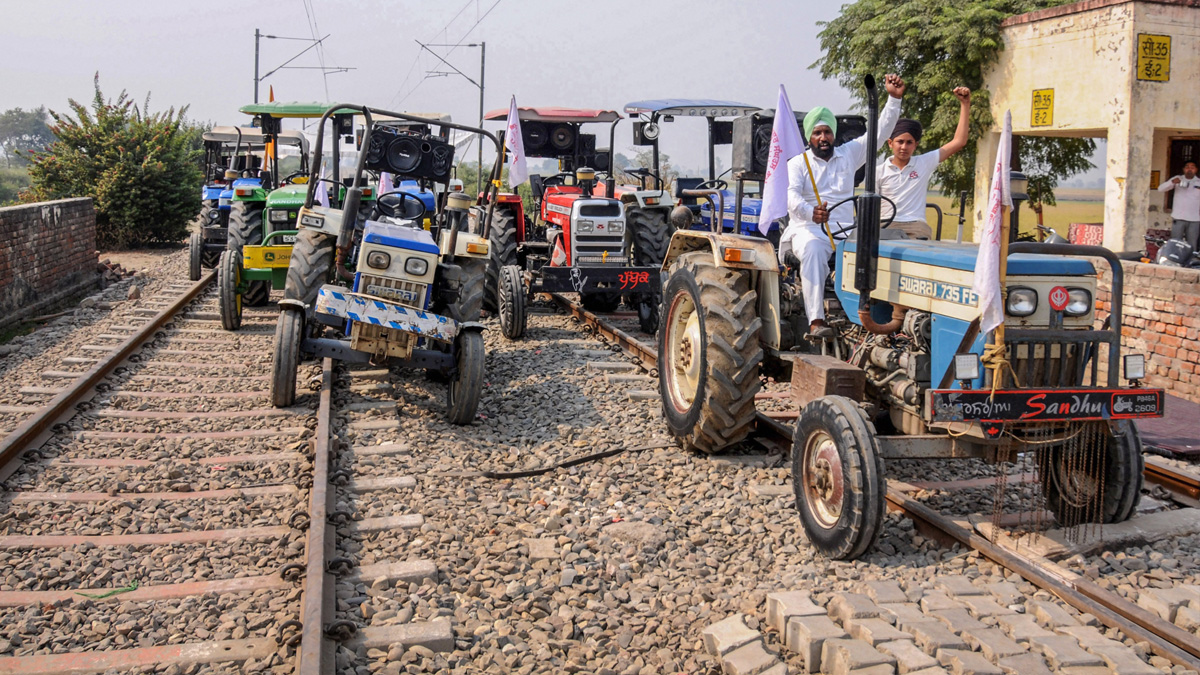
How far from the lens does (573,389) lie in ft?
26.4

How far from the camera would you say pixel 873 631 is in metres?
3.58

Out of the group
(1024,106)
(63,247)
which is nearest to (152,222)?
(63,247)

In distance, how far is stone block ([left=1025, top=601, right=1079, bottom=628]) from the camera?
3705mm

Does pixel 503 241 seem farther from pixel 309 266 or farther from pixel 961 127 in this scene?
pixel 961 127

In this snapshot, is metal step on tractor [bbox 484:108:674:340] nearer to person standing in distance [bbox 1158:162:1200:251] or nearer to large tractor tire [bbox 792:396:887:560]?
large tractor tire [bbox 792:396:887:560]

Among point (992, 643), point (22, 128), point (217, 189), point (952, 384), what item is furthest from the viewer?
point (22, 128)

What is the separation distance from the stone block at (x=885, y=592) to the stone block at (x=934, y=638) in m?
0.25

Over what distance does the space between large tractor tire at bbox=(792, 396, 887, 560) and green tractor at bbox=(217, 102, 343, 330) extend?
5.43 meters

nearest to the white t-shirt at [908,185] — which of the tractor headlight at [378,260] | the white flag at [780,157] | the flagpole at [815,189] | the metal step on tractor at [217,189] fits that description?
the flagpole at [815,189]

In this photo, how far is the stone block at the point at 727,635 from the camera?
365 cm

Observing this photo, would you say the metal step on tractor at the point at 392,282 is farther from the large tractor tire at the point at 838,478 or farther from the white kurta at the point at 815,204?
the large tractor tire at the point at 838,478

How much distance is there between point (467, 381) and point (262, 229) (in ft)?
22.8

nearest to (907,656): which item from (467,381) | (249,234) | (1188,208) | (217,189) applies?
(467,381)

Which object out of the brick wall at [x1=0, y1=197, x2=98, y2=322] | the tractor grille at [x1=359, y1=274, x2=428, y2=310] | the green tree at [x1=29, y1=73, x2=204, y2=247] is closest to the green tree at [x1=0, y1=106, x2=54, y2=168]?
the green tree at [x1=29, y1=73, x2=204, y2=247]
